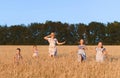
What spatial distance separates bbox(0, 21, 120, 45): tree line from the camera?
70688 millimetres

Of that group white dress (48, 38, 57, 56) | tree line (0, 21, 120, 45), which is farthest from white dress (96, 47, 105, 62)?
tree line (0, 21, 120, 45)

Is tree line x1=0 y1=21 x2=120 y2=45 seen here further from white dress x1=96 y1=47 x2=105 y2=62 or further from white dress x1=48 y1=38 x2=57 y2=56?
white dress x1=96 y1=47 x2=105 y2=62

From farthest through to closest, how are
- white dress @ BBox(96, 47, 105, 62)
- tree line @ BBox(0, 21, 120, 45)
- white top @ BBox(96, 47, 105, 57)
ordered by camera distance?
tree line @ BBox(0, 21, 120, 45) < white top @ BBox(96, 47, 105, 57) < white dress @ BBox(96, 47, 105, 62)

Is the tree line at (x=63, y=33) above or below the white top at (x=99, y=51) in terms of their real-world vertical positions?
above

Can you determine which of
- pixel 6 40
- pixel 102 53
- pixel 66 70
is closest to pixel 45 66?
pixel 66 70

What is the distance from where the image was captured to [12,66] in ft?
31.6

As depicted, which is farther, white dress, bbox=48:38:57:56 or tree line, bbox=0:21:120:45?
tree line, bbox=0:21:120:45

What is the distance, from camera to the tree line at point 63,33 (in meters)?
70.7

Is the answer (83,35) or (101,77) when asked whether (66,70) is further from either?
(83,35)

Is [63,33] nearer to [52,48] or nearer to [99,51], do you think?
[52,48]

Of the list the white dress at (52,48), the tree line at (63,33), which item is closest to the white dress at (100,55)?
the white dress at (52,48)

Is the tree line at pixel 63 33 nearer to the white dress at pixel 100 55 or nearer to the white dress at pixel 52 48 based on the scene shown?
the white dress at pixel 52 48

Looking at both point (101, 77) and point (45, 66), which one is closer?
point (101, 77)

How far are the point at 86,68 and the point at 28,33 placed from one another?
63.6m
